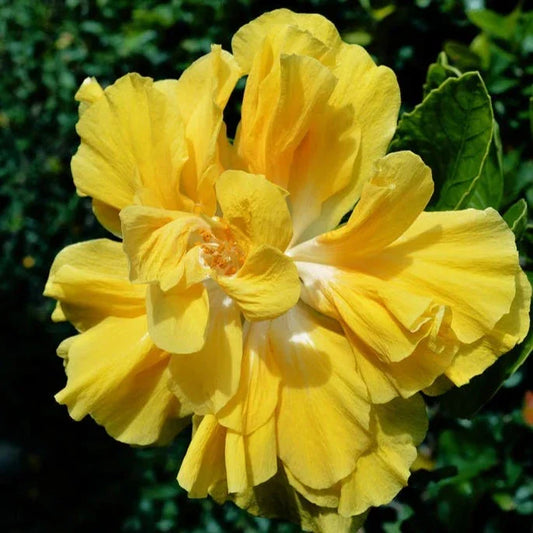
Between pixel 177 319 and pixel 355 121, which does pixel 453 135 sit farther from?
pixel 177 319

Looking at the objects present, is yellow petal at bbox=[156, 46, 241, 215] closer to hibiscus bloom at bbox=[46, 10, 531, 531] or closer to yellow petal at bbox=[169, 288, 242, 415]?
hibiscus bloom at bbox=[46, 10, 531, 531]

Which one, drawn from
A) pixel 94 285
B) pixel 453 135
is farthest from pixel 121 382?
pixel 453 135

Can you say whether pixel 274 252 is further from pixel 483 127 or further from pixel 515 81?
pixel 515 81

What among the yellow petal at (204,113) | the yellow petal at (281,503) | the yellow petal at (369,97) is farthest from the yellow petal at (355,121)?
the yellow petal at (281,503)

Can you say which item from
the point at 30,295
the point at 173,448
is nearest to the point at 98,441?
the point at 30,295

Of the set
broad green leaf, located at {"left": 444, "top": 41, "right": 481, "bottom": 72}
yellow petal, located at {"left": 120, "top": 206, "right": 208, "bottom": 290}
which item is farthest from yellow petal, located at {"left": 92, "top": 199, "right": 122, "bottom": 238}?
broad green leaf, located at {"left": 444, "top": 41, "right": 481, "bottom": 72}

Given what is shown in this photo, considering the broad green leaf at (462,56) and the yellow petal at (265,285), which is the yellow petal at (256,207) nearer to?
the yellow petal at (265,285)
